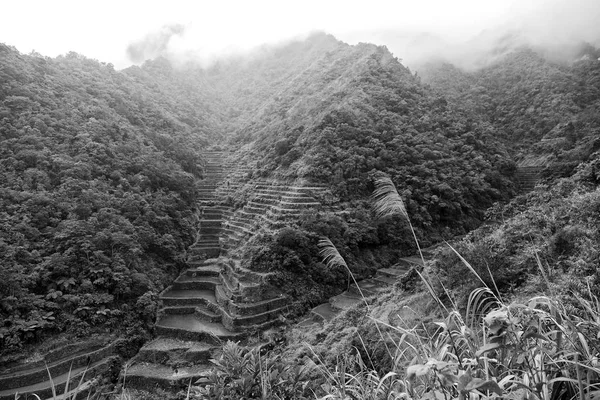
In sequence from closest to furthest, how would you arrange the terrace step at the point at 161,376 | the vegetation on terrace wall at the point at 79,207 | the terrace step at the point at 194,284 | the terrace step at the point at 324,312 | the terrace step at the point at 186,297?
the terrace step at the point at 161,376, the vegetation on terrace wall at the point at 79,207, the terrace step at the point at 324,312, the terrace step at the point at 186,297, the terrace step at the point at 194,284

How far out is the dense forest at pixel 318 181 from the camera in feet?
17.2

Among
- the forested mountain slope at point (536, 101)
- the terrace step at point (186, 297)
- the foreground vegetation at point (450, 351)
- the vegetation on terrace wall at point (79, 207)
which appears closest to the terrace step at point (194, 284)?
the terrace step at point (186, 297)

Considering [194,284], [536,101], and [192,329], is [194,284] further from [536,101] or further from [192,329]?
[536,101]

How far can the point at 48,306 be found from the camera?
671 cm

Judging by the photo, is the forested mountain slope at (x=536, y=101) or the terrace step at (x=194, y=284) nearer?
the terrace step at (x=194, y=284)

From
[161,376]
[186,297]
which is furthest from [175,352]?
[186,297]

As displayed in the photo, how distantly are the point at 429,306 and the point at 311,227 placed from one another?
15.5 ft

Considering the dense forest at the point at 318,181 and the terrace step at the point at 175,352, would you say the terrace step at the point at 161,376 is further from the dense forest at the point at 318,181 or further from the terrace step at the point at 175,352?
the dense forest at the point at 318,181

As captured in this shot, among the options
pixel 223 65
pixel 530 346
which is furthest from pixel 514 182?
pixel 223 65

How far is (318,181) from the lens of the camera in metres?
10.9

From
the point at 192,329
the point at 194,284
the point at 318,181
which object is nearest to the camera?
the point at 192,329

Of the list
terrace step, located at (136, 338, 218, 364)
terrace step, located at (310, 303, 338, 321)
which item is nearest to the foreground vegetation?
terrace step, located at (310, 303, 338, 321)

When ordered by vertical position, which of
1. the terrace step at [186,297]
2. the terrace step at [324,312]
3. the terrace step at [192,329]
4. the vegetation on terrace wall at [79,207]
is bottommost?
the terrace step at [324,312]

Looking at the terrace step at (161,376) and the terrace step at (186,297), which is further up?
the terrace step at (186,297)
